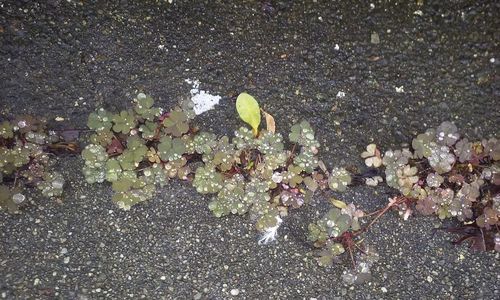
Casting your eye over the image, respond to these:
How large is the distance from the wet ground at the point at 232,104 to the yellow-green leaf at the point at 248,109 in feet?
0.13

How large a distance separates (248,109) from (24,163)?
0.84 meters

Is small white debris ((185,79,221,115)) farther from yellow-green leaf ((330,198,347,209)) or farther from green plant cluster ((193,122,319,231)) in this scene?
yellow-green leaf ((330,198,347,209))

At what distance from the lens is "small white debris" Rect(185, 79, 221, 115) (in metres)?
2.12

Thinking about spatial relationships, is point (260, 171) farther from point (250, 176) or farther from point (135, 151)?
point (135, 151)

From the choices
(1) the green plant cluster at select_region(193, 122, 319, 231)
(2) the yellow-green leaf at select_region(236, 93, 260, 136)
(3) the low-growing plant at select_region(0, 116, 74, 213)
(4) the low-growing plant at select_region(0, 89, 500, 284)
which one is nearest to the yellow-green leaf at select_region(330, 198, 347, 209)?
(4) the low-growing plant at select_region(0, 89, 500, 284)

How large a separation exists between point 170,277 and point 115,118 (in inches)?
23.9

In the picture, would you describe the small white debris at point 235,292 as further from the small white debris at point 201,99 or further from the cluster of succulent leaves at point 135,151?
the small white debris at point 201,99

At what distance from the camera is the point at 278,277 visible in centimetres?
203

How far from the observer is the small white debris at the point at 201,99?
2.12 m

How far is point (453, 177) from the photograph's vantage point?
207cm

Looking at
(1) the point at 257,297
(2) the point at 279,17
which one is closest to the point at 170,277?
(1) the point at 257,297

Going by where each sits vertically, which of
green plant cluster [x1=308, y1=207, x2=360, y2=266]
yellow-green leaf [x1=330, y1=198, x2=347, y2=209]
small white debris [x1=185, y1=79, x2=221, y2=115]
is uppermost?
small white debris [x1=185, y1=79, x2=221, y2=115]

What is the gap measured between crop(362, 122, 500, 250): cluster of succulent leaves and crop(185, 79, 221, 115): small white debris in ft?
1.98

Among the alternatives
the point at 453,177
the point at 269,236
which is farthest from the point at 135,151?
the point at 453,177
